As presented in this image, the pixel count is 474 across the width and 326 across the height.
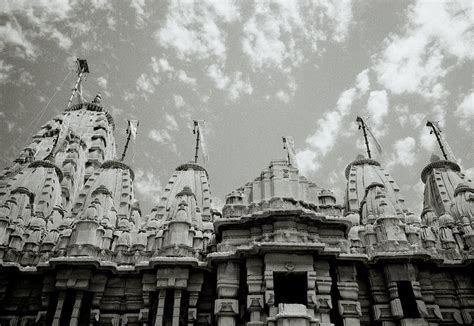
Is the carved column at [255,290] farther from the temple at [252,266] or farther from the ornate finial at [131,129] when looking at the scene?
the ornate finial at [131,129]

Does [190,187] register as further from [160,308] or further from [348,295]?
[348,295]

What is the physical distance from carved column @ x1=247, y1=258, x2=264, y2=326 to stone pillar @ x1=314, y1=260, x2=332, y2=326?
2283 millimetres

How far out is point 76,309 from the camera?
18.9 m

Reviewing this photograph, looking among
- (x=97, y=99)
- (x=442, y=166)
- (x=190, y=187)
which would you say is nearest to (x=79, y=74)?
(x=97, y=99)

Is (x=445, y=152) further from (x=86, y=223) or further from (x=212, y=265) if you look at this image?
(x=86, y=223)

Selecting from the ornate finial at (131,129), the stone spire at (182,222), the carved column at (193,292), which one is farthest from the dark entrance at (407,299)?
the ornate finial at (131,129)

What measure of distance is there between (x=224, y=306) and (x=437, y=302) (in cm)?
961

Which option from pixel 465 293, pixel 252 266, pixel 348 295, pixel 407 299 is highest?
pixel 252 266

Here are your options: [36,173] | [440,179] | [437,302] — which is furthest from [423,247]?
[36,173]

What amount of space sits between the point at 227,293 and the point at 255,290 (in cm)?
122

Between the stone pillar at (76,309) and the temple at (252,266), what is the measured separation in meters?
0.04

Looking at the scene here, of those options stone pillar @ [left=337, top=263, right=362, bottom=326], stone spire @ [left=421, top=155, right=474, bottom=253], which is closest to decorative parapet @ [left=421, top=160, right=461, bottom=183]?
stone spire @ [left=421, top=155, right=474, bottom=253]

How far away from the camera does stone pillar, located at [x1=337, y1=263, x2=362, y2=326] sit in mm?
18109

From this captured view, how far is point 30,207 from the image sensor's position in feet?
81.9
